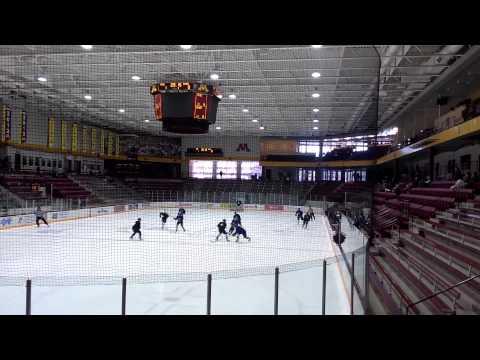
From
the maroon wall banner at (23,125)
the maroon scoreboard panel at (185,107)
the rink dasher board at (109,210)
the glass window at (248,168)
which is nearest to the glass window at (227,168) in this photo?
the glass window at (248,168)

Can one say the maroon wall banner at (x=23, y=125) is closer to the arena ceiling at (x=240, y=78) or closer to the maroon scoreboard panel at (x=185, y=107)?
the arena ceiling at (x=240, y=78)

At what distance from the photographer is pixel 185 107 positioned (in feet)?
23.7

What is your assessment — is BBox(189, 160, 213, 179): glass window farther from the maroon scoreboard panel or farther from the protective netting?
the maroon scoreboard panel

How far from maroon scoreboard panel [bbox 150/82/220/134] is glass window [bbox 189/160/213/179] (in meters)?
13.9

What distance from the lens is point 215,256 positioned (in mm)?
8602

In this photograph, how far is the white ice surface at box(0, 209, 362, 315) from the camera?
446 centimetres

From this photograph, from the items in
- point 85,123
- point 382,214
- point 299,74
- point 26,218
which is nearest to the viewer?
point 382,214

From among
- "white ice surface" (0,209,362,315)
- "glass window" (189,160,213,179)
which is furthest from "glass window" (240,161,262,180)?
"white ice surface" (0,209,362,315)

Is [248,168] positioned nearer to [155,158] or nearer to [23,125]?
[155,158]

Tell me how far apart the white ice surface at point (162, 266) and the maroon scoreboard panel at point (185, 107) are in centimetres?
295

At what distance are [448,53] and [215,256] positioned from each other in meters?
9.04

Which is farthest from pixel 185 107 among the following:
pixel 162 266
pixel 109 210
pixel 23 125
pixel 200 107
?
pixel 109 210
